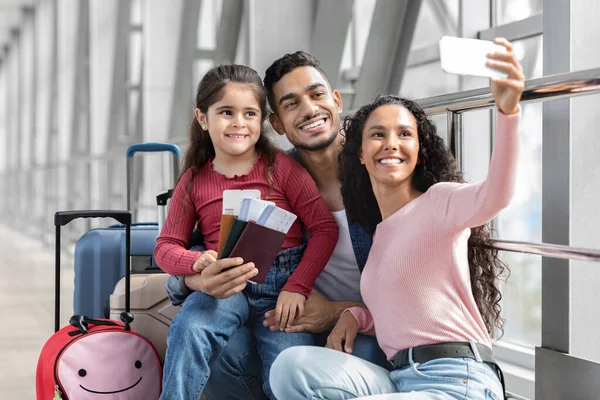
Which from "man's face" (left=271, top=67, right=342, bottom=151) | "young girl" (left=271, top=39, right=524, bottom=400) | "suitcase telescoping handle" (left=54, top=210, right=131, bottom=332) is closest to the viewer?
"young girl" (left=271, top=39, right=524, bottom=400)

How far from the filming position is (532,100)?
146 centimetres

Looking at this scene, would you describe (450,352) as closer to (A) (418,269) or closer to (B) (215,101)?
(A) (418,269)

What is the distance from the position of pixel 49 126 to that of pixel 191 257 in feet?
37.6

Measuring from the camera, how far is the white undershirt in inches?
73.5

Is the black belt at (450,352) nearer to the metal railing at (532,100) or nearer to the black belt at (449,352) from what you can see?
the black belt at (449,352)

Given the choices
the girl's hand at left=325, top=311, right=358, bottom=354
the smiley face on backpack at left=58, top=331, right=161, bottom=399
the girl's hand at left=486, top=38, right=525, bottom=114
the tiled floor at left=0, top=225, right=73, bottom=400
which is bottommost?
the tiled floor at left=0, top=225, right=73, bottom=400

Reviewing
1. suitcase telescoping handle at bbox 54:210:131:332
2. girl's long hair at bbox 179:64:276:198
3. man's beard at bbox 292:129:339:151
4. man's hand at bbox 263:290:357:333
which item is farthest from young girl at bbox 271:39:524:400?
suitcase telescoping handle at bbox 54:210:131:332

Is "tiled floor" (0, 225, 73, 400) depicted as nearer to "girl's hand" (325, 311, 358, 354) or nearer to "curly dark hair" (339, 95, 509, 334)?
"girl's hand" (325, 311, 358, 354)

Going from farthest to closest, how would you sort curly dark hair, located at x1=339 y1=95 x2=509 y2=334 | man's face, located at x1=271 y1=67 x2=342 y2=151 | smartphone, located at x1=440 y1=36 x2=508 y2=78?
1. man's face, located at x1=271 y1=67 x2=342 y2=151
2. curly dark hair, located at x1=339 y1=95 x2=509 y2=334
3. smartphone, located at x1=440 y1=36 x2=508 y2=78

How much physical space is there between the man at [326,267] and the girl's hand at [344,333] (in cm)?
4

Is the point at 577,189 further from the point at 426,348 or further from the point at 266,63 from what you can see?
the point at 266,63

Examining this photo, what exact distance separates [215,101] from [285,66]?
0.70 ft

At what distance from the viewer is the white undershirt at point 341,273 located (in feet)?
6.13

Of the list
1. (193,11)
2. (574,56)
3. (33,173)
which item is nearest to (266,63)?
(193,11)
